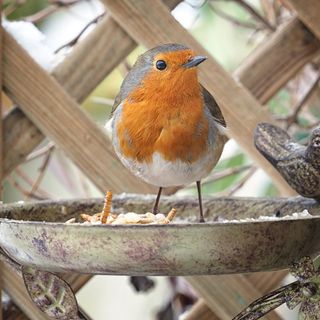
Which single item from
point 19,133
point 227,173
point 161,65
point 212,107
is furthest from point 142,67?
point 227,173

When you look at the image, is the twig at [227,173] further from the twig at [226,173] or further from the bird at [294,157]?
the bird at [294,157]

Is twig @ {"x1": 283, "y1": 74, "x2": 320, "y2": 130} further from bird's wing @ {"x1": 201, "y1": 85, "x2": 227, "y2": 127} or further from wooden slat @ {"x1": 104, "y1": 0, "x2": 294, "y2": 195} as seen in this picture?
bird's wing @ {"x1": 201, "y1": 85, "x2": 227, "y2": 127}

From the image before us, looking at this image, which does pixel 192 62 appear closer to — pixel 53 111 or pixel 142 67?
pixel 142 67

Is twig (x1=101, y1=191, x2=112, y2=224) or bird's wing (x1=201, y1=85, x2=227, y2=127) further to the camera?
bird's wing (x1=201, y1=85, x2=227, y2=127)

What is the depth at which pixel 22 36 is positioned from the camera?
2.18 meters

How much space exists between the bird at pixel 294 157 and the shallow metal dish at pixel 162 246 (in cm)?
27

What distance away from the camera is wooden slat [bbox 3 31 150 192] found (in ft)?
6.97

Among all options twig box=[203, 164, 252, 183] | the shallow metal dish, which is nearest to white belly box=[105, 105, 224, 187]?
the shallow metal dish

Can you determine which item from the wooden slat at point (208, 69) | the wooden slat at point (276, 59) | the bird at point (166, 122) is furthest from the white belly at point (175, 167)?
the wooden slat at point (276, 59)

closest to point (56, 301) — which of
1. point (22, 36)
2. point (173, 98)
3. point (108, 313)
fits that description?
point (173, 98)

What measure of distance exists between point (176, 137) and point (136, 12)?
0.64 metres

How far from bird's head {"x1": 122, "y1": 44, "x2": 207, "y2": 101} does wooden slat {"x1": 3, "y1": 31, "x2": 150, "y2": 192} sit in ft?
1.94

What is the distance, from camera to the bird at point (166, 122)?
152 centimetres

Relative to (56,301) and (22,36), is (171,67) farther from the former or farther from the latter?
(22,36)
